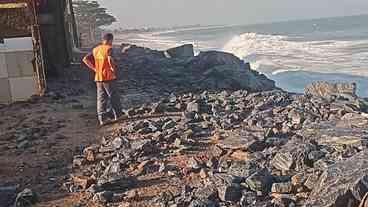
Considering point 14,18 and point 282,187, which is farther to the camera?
point 14,18

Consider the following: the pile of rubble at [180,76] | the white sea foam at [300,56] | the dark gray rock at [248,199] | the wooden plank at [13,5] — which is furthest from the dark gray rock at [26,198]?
the white sea foam at [300,56]

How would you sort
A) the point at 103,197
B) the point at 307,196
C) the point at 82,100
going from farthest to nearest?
the point at 82,100 < the point at 103,197 < the point at 307,196

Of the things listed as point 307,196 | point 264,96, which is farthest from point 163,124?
point 307,196

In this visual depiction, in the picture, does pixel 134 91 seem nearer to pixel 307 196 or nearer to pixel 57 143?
pixel 57 143

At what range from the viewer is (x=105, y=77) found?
34.7ft

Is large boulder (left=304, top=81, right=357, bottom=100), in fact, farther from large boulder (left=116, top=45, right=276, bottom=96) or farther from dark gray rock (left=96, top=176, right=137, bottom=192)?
dark gray rock (left=96, top=176, right=137, bottom=192)

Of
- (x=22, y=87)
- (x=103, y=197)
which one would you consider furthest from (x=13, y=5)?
(x=103, y=197)

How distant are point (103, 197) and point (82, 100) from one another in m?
7.82

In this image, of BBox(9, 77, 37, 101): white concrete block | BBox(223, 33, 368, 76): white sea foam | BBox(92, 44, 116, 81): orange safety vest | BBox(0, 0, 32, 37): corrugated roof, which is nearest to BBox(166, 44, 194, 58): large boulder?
BBox(223, 33, 368, 76): white sea foam

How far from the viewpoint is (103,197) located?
6.40 m

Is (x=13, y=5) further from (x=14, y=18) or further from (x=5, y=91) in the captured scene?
(x=5, y=91)

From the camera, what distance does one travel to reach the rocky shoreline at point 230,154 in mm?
5852

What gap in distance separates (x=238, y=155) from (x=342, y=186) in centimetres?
236

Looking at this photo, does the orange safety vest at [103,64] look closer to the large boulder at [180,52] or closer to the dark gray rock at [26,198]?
the dark gray rock at [26,198]
